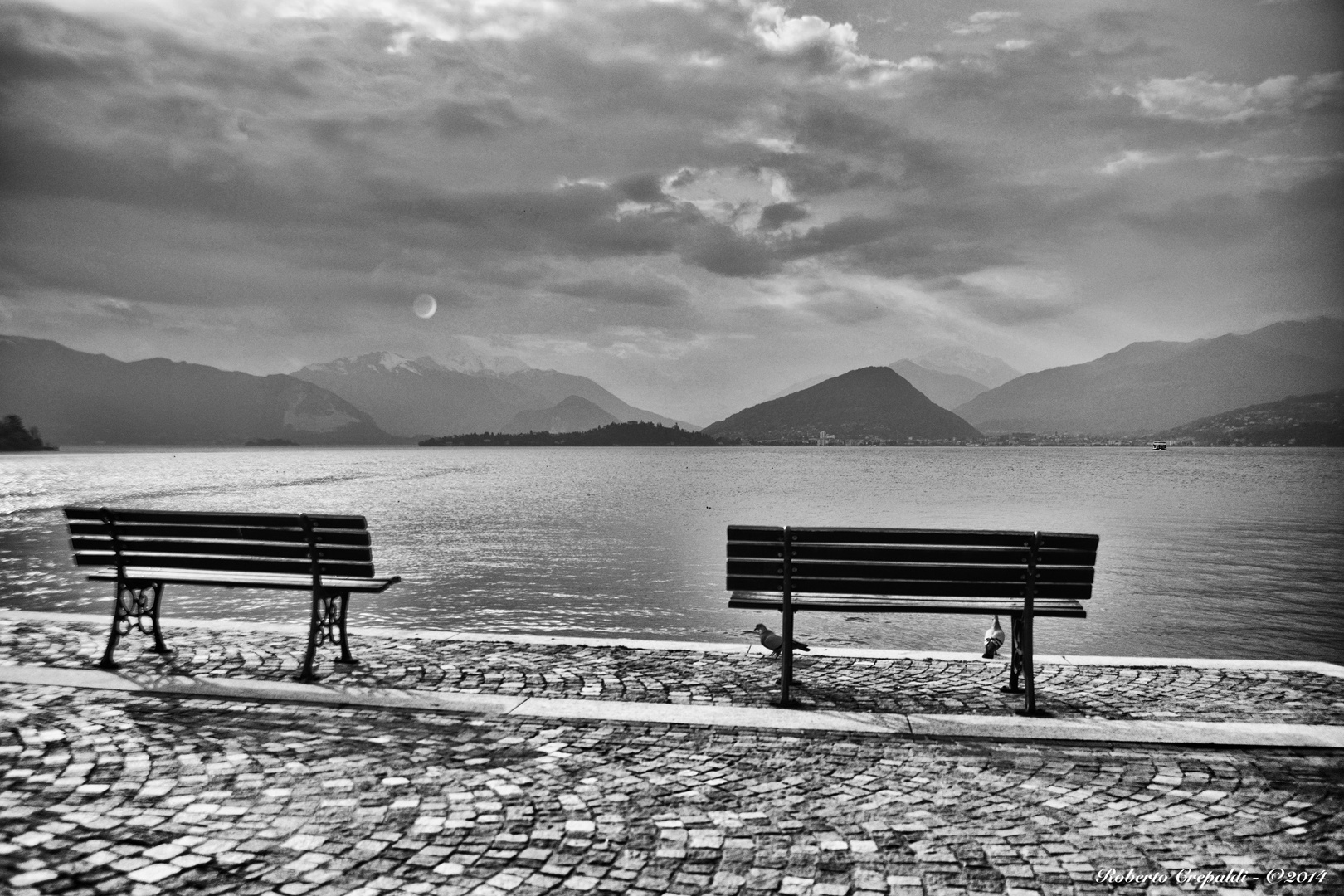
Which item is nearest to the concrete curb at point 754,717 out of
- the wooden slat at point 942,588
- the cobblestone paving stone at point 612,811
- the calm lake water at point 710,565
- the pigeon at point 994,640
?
the cobblestone paving stone at point 612,811

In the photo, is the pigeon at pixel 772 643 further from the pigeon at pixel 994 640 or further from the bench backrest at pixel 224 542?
the bench backrest at pixel 224 542

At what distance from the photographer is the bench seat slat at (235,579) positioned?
25.0 feet

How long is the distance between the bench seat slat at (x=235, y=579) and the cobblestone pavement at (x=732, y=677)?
73 cm

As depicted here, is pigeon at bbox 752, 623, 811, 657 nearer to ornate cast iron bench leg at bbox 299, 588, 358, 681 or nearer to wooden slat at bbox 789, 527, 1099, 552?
wooden slat at bbox 789, 527, 1099, 552

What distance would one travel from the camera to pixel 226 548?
25.4ft

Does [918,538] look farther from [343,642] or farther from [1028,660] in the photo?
[343,642]

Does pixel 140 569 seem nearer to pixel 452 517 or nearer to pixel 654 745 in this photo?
pixel 654 745

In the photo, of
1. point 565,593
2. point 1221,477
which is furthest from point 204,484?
point 1221,477

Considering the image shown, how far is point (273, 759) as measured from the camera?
536cm

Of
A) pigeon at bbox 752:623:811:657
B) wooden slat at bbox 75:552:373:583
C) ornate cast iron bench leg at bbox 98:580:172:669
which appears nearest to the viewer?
wooden slat at bbox 75:552:373:583

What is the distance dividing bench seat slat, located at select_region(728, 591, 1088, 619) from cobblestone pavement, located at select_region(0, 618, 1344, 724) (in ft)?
2.29

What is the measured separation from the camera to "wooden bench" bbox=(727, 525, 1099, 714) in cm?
663

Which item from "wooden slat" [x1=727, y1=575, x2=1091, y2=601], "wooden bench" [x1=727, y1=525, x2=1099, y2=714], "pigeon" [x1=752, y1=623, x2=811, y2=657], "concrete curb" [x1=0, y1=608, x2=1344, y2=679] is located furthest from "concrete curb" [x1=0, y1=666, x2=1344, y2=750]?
"concrete curb" [x1=0, y1=608, x2=1344, y2=679]

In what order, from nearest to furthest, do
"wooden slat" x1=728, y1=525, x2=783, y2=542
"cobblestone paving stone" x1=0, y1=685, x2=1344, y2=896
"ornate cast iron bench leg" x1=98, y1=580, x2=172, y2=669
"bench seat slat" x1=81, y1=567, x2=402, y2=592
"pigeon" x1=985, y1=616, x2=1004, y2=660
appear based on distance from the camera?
"cobblestone paving stone" x1=0, y1=685, x2=1344, y2=896 < "wooden slat" x1=728, y1=525, x2=783, y2=542 < "bench seat slat" x1=81, y1=567, x2=402, y2=592 < "ornate cast iron bench leg" x1=98, y1=580, x2=172, y2=669 < "pigeon" x1=985, y1=616, x2=1004, y2=660
